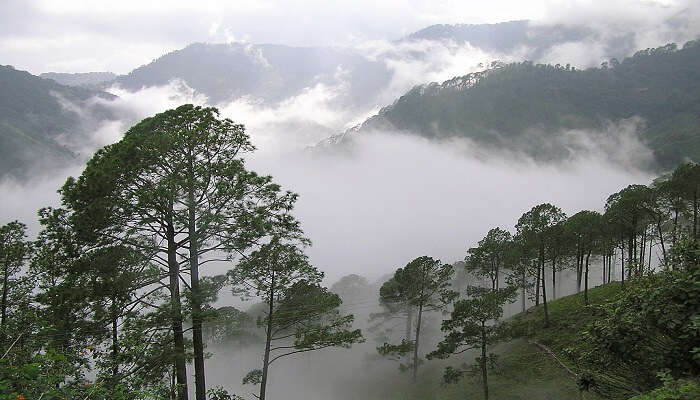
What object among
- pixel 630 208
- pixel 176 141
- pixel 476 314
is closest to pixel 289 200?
pixel 176 141

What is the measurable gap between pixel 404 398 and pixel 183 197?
33.9 m

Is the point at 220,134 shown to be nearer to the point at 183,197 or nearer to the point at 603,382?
the point at 183,197

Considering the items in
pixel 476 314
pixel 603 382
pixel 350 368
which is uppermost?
pixel 603 382

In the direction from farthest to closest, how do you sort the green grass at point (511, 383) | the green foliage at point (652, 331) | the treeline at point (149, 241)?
the green grass at point (511, 383) → the treeline at point (149, 241) → the green foliage at point (652, 331)

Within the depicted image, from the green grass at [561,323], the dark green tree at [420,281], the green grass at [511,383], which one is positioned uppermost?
the dark green tree at [420,281]

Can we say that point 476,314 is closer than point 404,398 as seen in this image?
Yes

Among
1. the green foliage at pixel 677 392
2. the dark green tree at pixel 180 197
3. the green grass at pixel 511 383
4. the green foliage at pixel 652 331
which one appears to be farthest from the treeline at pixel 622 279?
the dark green tree at pixel 180 197

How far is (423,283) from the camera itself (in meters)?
37.5

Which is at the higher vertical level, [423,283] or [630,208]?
[630,208]

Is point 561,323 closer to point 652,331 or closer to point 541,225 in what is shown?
point 541,225

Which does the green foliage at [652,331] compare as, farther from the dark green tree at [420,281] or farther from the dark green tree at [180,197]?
the dark green tree at [420,281]

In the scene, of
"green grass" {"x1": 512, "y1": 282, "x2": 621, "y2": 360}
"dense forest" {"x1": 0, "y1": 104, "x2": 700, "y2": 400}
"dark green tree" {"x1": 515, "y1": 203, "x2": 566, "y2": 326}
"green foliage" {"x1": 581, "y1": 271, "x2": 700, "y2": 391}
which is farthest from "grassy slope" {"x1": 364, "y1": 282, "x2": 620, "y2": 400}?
"green foliage" {"x1": 581, "y1": 271, "x2": 700, "y2": 391}

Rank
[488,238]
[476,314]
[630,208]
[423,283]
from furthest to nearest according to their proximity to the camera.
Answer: [488,238]
[423,283]
[630,208]
[476,314]

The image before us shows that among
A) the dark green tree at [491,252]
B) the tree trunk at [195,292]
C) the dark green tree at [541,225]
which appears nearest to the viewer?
the tree trunk at [195,292]
